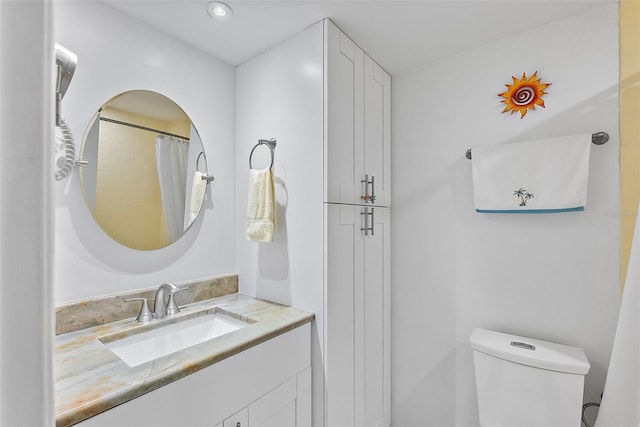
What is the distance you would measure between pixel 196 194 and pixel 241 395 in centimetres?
103

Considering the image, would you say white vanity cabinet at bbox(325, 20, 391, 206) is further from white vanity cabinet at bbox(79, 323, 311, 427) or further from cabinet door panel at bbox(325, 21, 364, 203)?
white vanity cabinet at bbox(79, 323, 311, 427)

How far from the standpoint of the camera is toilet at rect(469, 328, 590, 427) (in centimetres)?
131

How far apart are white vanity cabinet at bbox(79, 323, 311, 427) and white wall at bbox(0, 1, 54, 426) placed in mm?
845

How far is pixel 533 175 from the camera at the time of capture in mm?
1519

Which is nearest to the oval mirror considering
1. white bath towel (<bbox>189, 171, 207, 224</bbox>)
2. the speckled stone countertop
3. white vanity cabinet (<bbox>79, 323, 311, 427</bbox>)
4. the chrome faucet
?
white bath towel (<bbox>189, 171, 207, 224</bbox>)

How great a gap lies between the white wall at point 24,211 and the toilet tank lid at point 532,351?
170 centimetres

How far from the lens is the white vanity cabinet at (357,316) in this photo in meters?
1.50

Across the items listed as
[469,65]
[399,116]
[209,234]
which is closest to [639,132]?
[469,65]

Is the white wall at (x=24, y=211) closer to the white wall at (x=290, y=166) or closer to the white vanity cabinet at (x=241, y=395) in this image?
the white vanity cabinet at (x=241, y=395)

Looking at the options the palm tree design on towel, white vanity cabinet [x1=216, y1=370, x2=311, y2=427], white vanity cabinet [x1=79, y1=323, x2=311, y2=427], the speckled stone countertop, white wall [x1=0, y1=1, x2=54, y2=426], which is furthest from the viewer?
the palm tree design on towel

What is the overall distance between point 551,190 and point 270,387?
5.12 feet

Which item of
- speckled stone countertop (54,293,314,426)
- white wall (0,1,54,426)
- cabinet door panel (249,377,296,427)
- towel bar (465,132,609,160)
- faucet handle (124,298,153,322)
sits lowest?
cabinet door panel (249,377,296,427)

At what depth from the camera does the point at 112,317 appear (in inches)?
53.1

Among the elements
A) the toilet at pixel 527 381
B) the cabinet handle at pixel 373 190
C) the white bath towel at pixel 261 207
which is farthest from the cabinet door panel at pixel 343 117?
the toilet at pixel 527 381
